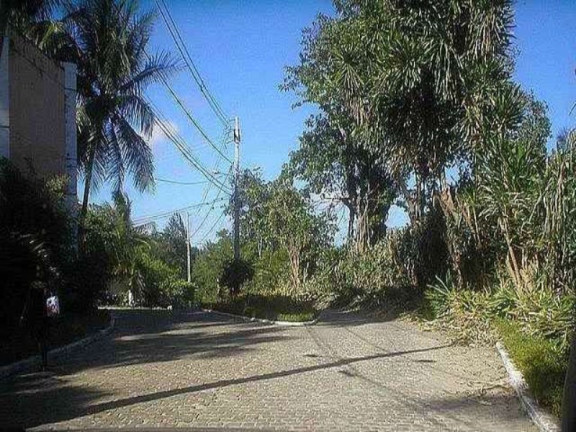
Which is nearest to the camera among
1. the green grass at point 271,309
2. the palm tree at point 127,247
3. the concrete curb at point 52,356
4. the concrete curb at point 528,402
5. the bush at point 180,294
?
the concrete curb at point 528,402

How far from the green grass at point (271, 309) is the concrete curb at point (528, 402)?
11.4 meters

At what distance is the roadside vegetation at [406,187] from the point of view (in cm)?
1320

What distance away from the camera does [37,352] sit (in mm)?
12344

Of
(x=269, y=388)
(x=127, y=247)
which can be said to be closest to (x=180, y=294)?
(x=127, y=247)

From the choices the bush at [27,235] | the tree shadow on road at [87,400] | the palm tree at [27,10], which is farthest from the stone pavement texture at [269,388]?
the palm tree at [27,10]

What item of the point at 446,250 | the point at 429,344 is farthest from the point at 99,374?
the point at 446,250

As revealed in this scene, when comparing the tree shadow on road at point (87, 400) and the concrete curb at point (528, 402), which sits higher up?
the tree shadow on road at point (87, 400)

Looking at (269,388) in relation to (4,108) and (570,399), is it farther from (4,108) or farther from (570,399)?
(4,108)

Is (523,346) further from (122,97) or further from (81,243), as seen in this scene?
(122,97)

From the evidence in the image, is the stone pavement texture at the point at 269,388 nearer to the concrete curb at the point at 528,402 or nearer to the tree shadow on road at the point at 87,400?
the tree shadow on road at the point at 87,400

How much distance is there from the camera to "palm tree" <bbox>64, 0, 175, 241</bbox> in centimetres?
2275

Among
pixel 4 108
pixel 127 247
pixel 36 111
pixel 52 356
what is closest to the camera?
pixel 52 356

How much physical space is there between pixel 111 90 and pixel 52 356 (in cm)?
1269

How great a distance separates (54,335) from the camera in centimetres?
1452
